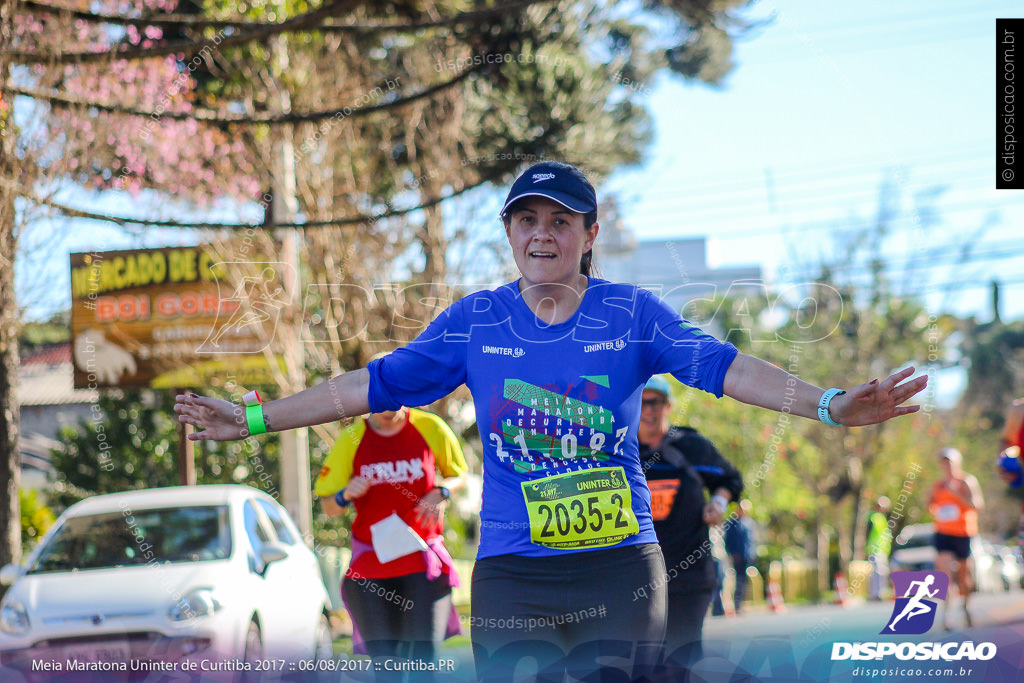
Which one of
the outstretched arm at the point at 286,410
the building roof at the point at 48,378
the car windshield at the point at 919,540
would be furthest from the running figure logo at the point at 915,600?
the car windshield at the point at 919,540

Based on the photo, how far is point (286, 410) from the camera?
286 centimetres

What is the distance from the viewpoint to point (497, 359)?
2797 mm

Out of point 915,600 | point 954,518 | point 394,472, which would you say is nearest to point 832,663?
point 915,600

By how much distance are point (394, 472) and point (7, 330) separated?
3.73 meters

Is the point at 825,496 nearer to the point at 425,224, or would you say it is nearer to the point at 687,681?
the point at 425,224

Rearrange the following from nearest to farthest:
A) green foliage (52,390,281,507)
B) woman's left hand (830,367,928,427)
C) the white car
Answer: woman's left hand (830,367,928,427) < the white car < green foliage (52,390,281,507)

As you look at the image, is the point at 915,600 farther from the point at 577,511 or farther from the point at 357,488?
the point at 357,488

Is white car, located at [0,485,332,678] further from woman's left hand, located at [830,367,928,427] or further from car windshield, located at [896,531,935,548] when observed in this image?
car windshield, located at [896,531,935,548]

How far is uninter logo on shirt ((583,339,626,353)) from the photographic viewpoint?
2.74 meters

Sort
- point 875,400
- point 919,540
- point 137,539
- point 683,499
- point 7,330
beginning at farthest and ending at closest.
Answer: point 919,540 < point 7,330 < point 137,539 < point 683,499 < point 875,400

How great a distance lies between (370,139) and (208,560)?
6.90 m

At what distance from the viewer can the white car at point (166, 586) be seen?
573 centimetres

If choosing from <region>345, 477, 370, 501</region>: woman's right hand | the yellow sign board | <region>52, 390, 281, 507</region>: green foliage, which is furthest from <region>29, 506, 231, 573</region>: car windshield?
<region>52, 390, 281, 507</region>: green foliage

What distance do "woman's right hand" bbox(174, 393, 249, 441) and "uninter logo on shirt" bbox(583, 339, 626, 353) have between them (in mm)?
1003
